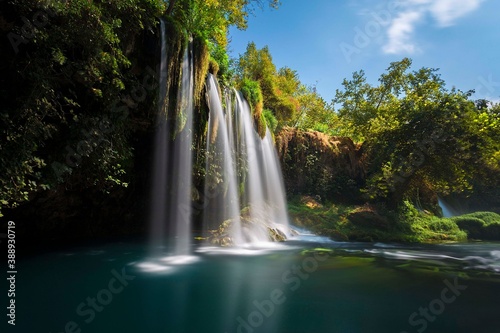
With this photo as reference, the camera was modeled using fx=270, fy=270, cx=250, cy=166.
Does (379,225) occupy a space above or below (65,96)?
below

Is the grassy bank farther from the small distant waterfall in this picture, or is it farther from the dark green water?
the small distant waterfall

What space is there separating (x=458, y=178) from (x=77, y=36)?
19.8m

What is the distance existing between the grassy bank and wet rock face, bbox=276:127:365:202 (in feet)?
9.37

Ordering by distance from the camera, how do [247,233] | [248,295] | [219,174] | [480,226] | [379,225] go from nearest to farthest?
[248,295] → [247,233] → [219,174] → [379,225] → [480,226]

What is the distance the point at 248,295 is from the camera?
17.1ft

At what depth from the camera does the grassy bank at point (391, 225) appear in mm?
15766

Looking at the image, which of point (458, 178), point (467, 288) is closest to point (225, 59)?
point (467, 288)

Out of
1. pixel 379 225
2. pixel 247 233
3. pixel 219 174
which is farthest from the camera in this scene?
pixel 379 225

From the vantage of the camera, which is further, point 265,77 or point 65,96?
point 265,77

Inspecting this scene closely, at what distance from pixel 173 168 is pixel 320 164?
1550cm

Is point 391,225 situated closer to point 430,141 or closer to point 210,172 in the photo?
point 430,141

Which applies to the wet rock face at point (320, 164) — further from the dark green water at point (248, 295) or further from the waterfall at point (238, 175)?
the dark green water at point (248, 295)

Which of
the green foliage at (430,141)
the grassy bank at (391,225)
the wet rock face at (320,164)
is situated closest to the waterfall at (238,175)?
the grassy bank at (391,225)

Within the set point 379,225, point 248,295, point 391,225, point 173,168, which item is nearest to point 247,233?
point 173,168
